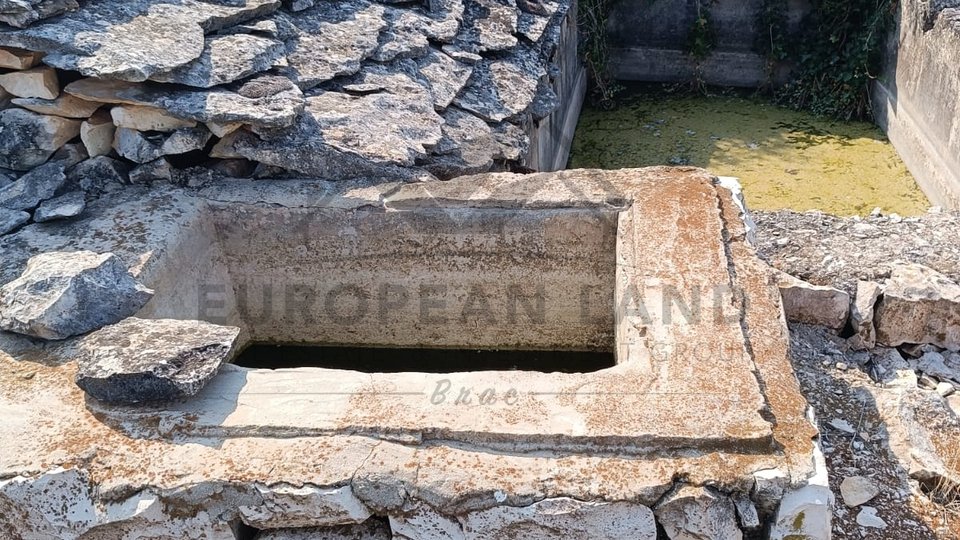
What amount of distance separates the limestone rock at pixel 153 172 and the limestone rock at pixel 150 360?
1.13 metres

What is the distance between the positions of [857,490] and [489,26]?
3.30m

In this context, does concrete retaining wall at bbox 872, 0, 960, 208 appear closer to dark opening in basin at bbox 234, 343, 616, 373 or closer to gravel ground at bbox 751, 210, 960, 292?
gravel ground at bbox 751, 210, 960, 292

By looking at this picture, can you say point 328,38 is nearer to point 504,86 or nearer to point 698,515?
point 504,86

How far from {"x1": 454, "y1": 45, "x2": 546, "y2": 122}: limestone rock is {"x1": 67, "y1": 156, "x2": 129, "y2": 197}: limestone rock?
163 cm

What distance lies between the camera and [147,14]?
3.50m

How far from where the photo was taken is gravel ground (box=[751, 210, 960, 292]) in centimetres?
388

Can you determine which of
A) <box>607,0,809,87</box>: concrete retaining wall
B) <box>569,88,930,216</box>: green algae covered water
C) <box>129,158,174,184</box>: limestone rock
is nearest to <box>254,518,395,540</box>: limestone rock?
<box>129,158,174,184</box>: limestone rock

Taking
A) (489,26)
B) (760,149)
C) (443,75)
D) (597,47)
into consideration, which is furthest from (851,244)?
(597,47)

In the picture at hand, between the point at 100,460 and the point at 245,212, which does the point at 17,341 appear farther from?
the point at 245,212

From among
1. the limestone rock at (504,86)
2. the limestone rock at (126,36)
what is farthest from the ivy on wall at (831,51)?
the limestone rock at (126,36)

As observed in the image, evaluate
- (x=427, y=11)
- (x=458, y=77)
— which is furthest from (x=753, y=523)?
(x=427, y=11)

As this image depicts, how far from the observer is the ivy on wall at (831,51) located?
7.15 meters

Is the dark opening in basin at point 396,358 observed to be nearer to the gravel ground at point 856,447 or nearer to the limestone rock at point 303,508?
the gravel ground at point 856,447

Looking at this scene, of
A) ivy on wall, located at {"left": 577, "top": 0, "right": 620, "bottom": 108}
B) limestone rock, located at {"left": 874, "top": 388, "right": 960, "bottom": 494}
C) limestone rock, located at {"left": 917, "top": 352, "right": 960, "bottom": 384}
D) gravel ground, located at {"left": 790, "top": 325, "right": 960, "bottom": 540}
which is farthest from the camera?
Answer: ivy on wall, located at {"left": 577, "top": 0, "right": 620, "bottom": 108}
